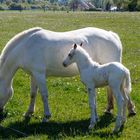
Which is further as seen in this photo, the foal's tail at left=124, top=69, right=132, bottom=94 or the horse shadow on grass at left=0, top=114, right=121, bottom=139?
the foal's tail at left=124, top=69, right=132, bottom=94

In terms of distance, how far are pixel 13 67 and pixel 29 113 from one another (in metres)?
1.27

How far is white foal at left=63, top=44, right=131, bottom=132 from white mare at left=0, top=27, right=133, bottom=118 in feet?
2.36

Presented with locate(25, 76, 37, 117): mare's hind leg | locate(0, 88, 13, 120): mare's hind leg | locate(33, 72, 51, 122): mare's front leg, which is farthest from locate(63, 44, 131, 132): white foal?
locate(0, 88, 13, 120): mare's hind leg

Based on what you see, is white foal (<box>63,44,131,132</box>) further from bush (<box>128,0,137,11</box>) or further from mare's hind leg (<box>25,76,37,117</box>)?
bush (<box>128,0,137,11</box>)

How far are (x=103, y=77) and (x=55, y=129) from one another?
1.56 meters

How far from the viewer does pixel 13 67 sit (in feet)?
38.0

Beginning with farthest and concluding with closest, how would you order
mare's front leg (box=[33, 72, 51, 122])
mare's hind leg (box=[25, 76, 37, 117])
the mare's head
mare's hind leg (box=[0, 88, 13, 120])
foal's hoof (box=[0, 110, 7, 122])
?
1. mare's hind leg (box=[25, 76, 37, 117])
2. foal's hoof (box=[0, 110, 7, 122])
3. mare's hind leg (box=[0, 88, 13, 120])
4. mare's front leg (box=[33, 72, 51, 122])
5. the mare's head

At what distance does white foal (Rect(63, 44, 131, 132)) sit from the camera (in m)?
10.4

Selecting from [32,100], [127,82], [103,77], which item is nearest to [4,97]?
[32,100]

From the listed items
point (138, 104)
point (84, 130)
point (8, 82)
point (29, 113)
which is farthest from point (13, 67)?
point (138, 104)

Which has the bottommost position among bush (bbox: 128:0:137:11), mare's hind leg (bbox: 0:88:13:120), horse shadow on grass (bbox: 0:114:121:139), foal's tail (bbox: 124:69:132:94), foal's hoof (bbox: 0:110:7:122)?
bush (bbox: 128:0:137:11)

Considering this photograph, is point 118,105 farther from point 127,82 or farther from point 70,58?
point 70,58

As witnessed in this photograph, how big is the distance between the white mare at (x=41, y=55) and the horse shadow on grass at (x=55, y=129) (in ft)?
1.53

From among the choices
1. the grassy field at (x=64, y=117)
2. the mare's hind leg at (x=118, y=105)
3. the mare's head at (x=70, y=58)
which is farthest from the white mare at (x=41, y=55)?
the mare's hind leg at (x=118, y=105)
